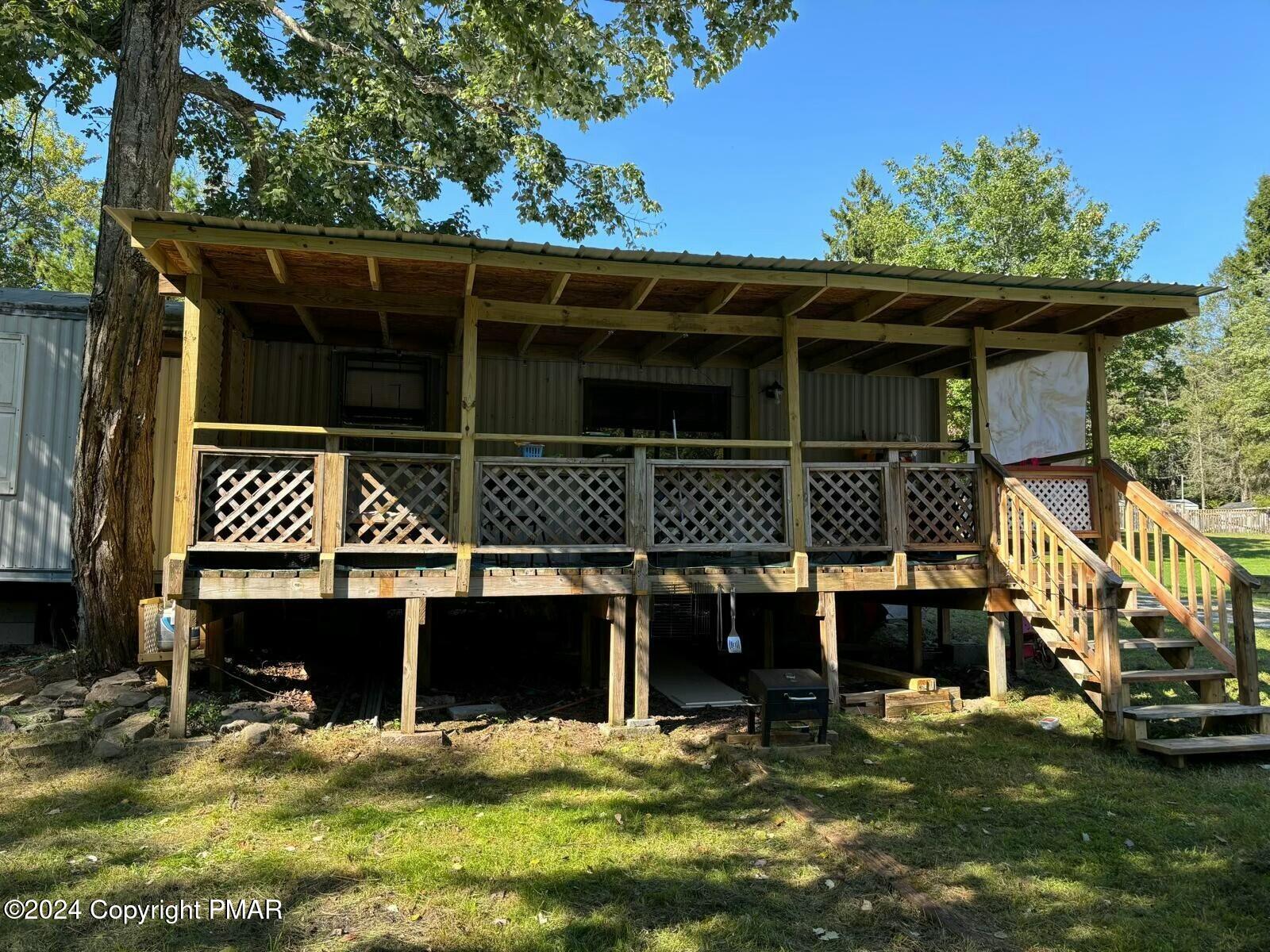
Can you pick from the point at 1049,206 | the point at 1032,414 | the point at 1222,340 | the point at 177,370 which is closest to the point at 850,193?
the point at 1049,206

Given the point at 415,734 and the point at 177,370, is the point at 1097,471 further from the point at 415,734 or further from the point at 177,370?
the point at 177,370

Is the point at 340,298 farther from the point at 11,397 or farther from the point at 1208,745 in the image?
the point at 1208,745

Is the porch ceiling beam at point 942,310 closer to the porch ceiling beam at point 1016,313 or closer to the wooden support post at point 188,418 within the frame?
the porch ceiling beam at point 1016,313

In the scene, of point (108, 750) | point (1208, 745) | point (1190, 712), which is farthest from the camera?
point (1190, 712)

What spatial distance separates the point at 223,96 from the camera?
10.1m

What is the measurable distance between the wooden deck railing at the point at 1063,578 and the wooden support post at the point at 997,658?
0.43 m

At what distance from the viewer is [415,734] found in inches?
254

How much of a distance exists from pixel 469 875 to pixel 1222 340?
50946 millimetres

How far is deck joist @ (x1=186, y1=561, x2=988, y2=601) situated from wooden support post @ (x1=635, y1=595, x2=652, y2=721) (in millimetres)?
167

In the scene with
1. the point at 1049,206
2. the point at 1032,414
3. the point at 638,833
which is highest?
the point at 1049,206

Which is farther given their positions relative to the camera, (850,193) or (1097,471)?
(850,193)

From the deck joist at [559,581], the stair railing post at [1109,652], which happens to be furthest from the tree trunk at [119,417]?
the stair railing post at [1109,652]

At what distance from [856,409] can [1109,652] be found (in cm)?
522

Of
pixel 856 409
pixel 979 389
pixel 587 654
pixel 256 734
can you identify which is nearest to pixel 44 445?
pixel 256 734
